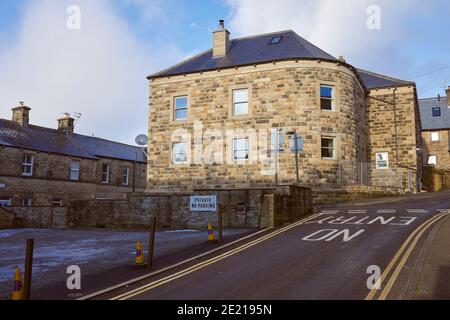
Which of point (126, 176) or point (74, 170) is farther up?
point (74, 170)

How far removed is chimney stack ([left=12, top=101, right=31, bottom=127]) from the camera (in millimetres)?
33344

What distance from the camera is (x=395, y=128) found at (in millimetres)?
29750

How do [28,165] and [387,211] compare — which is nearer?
[387,211]

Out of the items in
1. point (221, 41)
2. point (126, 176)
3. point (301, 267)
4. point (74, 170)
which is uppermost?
point (221, 41)

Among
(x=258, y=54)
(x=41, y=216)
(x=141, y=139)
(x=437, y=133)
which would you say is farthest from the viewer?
(x=437, y=133)

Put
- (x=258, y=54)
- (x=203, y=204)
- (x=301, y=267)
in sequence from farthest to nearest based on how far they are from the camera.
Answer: (x=258, y=54)
(x=203, y=204)
(x=301, y=267)

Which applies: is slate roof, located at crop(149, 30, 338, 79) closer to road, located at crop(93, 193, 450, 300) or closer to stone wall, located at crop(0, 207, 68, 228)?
stone wall, located at crop(0, 207, 68, 228)

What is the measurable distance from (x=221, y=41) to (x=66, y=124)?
1798cm

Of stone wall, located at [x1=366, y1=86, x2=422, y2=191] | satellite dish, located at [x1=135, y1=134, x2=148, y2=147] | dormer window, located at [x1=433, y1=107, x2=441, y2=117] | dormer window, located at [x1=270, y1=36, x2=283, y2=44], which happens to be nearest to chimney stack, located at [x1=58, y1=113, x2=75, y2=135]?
satellite dish, located at [x1=135, y1=134, x2=148, y2=147]

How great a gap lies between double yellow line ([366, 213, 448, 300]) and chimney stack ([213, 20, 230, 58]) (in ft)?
61.2

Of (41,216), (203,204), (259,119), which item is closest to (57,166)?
(41,216)

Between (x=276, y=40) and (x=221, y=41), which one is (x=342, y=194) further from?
(x=221, y=41)

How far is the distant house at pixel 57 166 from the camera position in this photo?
99.3 feet

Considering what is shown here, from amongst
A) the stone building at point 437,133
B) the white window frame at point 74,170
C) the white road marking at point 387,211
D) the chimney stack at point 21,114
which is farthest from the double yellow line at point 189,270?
the stone building at point 437,133
